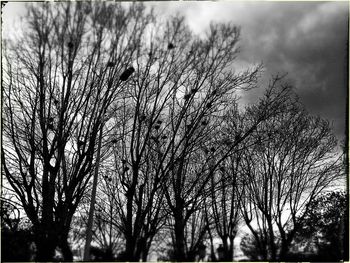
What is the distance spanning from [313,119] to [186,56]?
22.5 ft

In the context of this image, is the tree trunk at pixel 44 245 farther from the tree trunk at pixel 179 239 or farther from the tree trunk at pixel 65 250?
the tree trunk at pixel 179 239

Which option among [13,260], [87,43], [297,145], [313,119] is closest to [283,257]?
[297,145]

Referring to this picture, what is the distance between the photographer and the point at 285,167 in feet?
44.6

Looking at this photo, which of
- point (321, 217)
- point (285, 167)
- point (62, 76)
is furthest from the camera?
point (321, 217)

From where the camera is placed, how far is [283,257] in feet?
37.4

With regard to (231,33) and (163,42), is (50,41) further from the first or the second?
(231,33)

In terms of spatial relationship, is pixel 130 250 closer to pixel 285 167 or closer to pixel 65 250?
pixel 65 250

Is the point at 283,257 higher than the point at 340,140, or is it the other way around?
the point at 340,140

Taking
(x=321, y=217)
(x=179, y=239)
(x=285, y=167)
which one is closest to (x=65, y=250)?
(x=179, y=239)

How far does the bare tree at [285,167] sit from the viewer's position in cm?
1265

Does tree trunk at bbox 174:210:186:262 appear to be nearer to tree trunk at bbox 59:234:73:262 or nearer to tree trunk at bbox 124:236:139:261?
tree trunk at bbox 124:236:139:261

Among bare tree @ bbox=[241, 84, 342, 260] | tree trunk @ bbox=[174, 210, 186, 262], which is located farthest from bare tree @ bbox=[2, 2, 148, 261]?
bare tree @ bbox=[241, 84, 342, 260]

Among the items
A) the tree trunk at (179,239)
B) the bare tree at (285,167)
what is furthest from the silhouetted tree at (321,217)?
the tree trunk at (179,239)

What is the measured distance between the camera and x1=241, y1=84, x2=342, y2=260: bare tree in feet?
41.5
